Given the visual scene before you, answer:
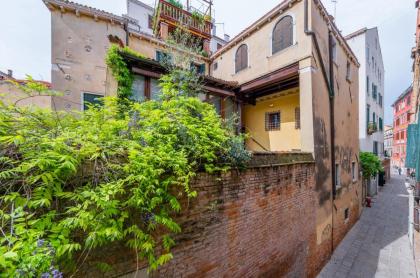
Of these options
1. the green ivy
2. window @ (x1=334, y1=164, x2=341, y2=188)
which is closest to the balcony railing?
the green ivy

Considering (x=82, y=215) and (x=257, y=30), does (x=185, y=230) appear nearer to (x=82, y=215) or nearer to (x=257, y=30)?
(x=82, y=215)

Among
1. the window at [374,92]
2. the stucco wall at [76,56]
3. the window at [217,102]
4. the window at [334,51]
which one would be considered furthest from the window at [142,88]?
the window at [374,92]

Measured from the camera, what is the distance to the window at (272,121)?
34.8 feet

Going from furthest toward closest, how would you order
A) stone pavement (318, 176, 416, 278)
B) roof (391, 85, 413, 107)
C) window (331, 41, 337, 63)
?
roof (391, 85, 413, 107) < window (331, 41, 337, 63) < stone pavement (318, 176, 416, 278)

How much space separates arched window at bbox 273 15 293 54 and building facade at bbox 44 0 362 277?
0.04 meters

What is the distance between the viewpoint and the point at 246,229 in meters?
4.32

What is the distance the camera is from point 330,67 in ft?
28.8

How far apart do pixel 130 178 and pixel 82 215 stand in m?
0.60

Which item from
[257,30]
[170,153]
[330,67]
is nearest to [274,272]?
→ [170,153]

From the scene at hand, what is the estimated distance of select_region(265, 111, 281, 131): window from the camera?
34.8 feet

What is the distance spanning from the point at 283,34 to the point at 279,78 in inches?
77.2

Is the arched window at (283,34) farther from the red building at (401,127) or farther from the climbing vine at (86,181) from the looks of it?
the red building at (401,127)

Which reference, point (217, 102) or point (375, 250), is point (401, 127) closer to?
point (375, 250)

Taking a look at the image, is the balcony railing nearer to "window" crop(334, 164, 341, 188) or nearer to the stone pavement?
"window" crop(334, 164, 341, 188)
